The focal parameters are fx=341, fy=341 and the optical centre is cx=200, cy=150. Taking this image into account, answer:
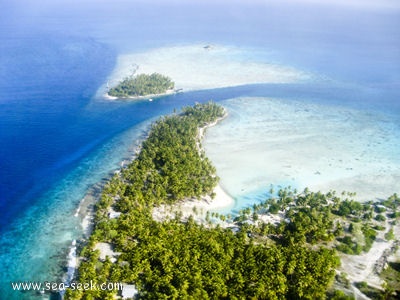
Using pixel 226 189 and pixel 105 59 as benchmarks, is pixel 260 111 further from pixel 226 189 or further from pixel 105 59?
pixel 105 59

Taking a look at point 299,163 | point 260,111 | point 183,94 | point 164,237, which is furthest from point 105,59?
point 164,237

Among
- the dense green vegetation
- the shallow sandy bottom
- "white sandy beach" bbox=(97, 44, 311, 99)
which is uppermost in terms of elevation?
"white sandy beach" bbox=(97, 44, 311, 99)

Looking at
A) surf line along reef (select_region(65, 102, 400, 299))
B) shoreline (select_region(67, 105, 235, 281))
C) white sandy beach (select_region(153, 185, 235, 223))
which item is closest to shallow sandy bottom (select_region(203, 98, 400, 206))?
white sandy beach (select_region(153, 185, 235, 223))

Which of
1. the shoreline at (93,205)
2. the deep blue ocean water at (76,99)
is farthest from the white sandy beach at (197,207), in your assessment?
the deep blue ocean water at (76,99)

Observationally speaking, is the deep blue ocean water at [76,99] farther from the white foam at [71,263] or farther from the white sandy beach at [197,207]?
the white sandy beach at [197,207]

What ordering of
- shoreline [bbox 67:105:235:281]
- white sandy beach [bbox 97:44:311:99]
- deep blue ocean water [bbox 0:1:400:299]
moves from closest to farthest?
shoreline [bbox 67:105:235:281], deep blue ocean water [bbox 0:1:400:299], white sandy beach [bbox 97:44:311:99]

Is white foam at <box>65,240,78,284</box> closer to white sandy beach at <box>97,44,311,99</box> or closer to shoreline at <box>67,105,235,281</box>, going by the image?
shoreline at <box>67,105,235,281</box>

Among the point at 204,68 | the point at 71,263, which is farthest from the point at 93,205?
the point at 204,68
